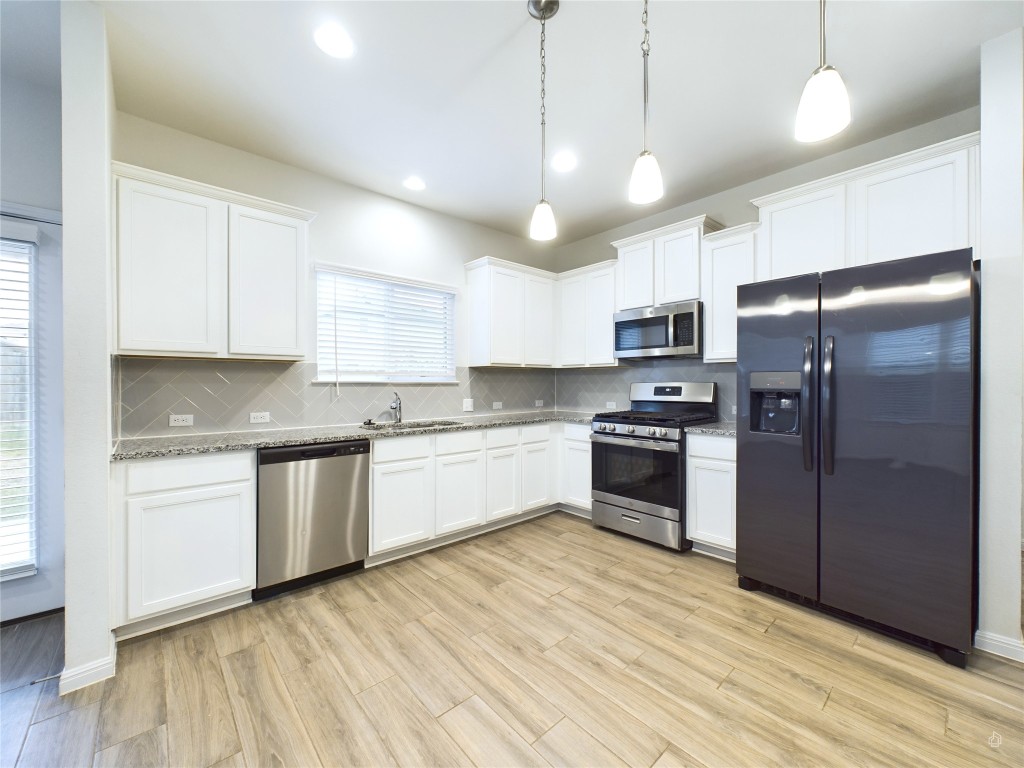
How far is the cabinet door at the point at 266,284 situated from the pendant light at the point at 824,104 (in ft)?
9.16

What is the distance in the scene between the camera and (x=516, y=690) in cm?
181

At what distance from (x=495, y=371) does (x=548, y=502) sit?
144 cm

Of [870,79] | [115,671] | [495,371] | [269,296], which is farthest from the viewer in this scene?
[495,371]

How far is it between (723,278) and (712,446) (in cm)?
129

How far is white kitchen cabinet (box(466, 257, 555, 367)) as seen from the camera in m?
4.03

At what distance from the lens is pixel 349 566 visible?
293 cm

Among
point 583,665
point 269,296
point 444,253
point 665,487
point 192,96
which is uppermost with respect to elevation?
point 192,96

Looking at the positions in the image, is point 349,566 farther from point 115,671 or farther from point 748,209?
point 748,209

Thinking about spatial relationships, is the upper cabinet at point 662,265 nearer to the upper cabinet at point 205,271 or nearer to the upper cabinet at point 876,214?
the upper cabinet at point 876,214

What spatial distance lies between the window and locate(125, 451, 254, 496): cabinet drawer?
3.21 feet

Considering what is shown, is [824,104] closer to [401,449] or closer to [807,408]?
[807,408]

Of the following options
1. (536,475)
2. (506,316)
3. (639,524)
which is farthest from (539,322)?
(639,524)

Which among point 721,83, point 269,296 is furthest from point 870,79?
point 269,296

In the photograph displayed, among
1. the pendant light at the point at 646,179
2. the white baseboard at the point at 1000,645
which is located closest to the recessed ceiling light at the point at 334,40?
the pendant light at the point at 646,179
